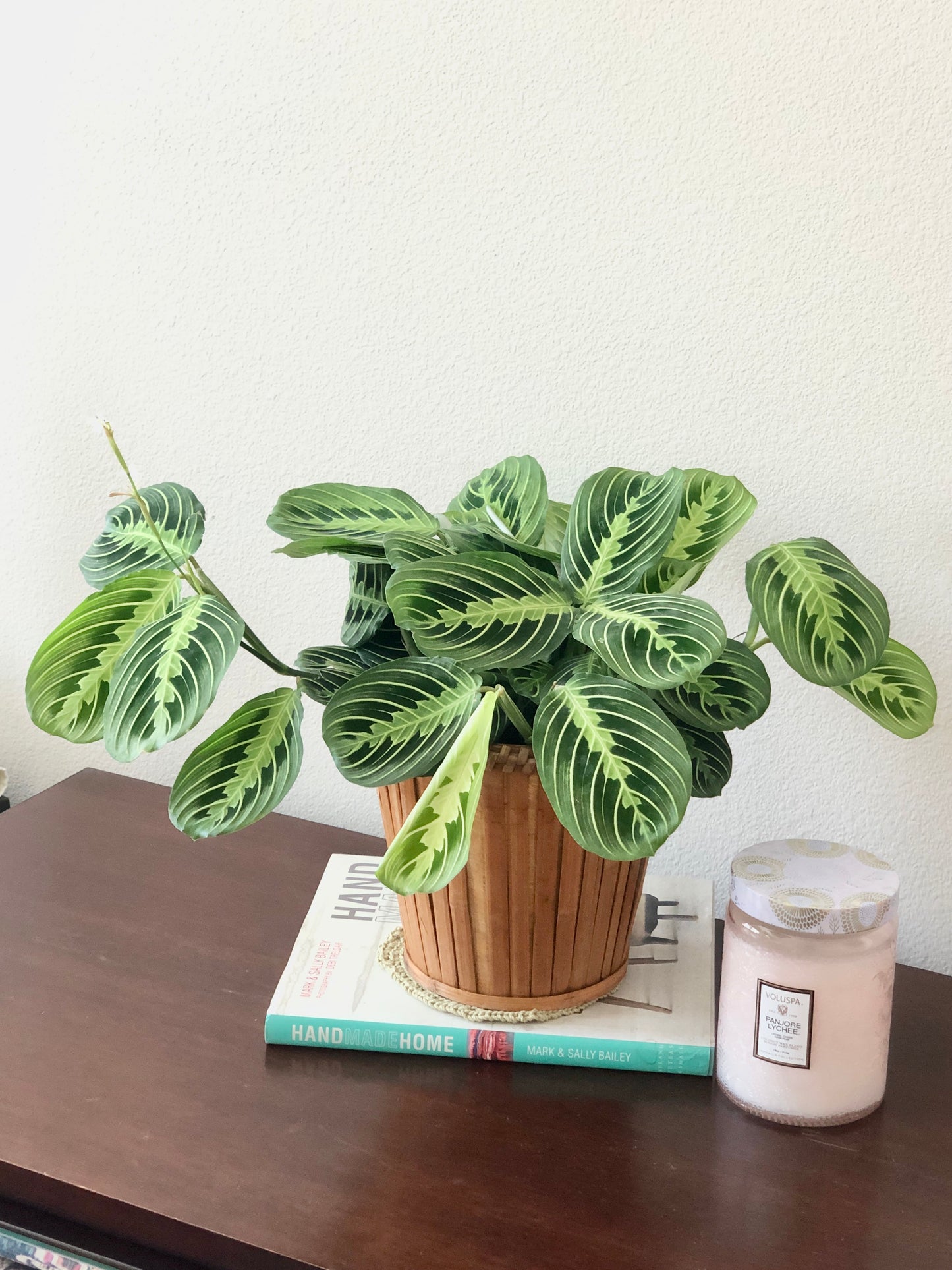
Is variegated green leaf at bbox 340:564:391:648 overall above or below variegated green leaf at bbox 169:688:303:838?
above

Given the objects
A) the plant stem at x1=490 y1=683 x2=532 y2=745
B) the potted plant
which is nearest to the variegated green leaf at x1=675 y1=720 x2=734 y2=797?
the potted plant

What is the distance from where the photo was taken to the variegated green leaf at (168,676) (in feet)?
1.99

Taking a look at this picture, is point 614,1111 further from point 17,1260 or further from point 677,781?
point 17,1260

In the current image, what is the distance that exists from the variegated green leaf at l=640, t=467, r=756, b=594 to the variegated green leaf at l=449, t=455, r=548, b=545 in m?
0.09

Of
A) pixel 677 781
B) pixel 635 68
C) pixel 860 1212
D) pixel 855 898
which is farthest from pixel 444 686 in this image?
pixel 635 68

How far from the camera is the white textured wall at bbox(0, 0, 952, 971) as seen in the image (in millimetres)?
820

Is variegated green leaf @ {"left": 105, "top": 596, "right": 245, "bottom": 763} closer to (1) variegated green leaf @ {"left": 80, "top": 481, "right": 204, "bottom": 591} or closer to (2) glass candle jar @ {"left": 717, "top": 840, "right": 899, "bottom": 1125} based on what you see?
(1) variegated green leaf @ {"left": 80, "top": 481, "right": 204, "bottom": 591}

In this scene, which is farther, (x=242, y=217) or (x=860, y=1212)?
(x=242, y=217)

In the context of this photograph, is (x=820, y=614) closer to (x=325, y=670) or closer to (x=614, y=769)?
(x=614, y=769)

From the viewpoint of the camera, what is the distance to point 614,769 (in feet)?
1.88

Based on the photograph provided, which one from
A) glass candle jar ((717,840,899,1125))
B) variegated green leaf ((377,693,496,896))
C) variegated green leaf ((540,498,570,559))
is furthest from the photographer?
variegated green leaf ((540,498,570,559))

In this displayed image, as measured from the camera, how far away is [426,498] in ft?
3.32

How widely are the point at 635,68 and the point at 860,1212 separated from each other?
2.68ft

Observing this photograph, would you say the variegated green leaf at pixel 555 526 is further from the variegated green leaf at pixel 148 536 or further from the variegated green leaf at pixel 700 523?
the variegated green leaf at pixel 148 536
